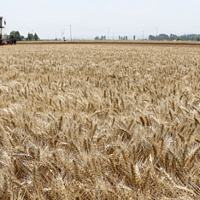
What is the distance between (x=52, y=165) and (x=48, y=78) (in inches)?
106

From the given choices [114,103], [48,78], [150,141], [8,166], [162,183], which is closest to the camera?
[162,183]

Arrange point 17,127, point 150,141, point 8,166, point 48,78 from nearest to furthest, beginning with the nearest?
point 8,166, point 150,141, point 17,127, point 48,78

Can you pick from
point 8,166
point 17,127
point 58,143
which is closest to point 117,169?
point 58,143

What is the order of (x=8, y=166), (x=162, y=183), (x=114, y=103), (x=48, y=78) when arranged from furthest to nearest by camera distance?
(x=48, y=78)
(x=114, y=103)
(x=8, y=166)
(x=162, y=183)

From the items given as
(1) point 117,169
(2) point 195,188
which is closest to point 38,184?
(1) point 117,169

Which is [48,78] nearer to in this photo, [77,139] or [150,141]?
[77,139]

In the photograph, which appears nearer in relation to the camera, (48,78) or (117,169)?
(117,169)

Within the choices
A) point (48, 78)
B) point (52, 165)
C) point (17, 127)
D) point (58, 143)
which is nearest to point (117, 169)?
point (52, 165)

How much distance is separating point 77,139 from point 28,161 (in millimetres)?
312

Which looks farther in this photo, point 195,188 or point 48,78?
point 48,78

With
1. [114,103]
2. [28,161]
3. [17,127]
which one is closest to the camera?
[28,161]

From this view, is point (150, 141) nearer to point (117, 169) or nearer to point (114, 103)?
point (117, 169)

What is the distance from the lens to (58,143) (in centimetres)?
136

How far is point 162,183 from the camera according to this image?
2.98 feet
